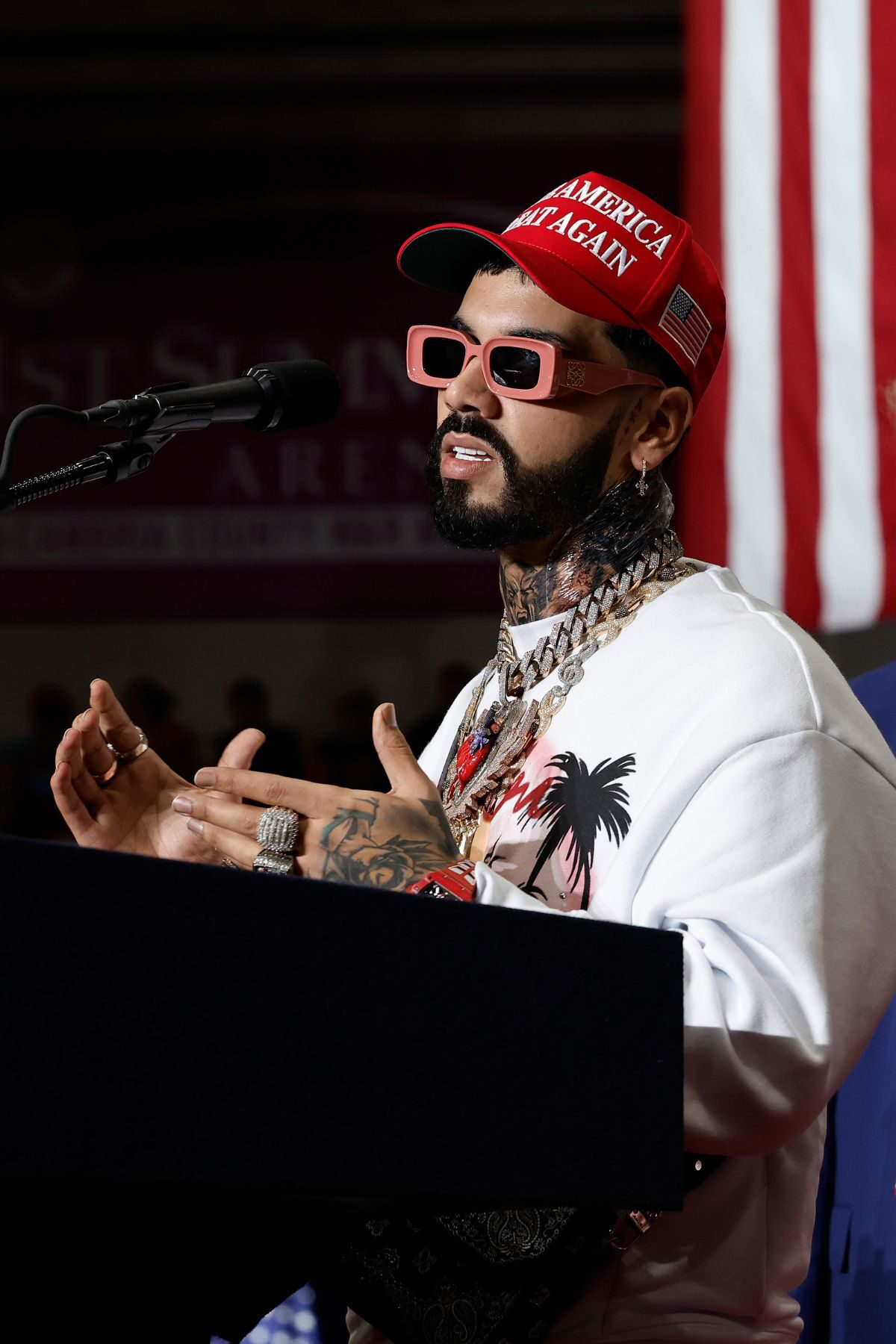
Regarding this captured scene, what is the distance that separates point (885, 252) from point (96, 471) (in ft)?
6.76

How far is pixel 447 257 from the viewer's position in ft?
6.74

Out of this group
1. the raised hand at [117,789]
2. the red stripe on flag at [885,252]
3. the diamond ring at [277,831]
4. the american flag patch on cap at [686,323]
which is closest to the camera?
the diamond ring at [277,831]

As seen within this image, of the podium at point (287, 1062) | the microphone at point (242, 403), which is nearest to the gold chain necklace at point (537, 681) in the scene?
the microphone at point (242, 403)

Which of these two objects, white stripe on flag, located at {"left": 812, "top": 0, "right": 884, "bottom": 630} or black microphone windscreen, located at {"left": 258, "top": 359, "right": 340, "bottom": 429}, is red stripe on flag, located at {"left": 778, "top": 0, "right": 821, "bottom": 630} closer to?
white stripe on flag, located at {"left": 812, "top": 0, "right": 884, "bottom": 630}

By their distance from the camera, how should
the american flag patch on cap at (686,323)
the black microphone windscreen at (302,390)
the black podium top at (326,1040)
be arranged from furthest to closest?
the american flag patch on cap at (686,323)
the black microphone windscreen at (302,390)
the black podium top at (326,1040)

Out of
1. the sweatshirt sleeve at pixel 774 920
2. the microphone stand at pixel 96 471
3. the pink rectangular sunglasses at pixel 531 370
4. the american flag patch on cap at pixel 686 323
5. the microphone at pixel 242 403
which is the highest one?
the american flag patch on cap at pixel 686 323

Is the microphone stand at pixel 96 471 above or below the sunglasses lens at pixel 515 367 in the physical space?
below

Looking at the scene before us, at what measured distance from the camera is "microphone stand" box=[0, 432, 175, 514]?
1.26 meters

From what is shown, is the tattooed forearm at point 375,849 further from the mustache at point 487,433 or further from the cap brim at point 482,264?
the cap brim at point 482,264

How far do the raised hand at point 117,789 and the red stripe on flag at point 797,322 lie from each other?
5.09ft

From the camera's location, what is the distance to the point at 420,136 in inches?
302

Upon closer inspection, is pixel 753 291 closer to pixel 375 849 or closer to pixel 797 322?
pixel 797 322

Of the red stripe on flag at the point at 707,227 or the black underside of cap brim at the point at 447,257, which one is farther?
the red stripe on flag at the point at 707,227

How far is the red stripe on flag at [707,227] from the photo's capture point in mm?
3229
